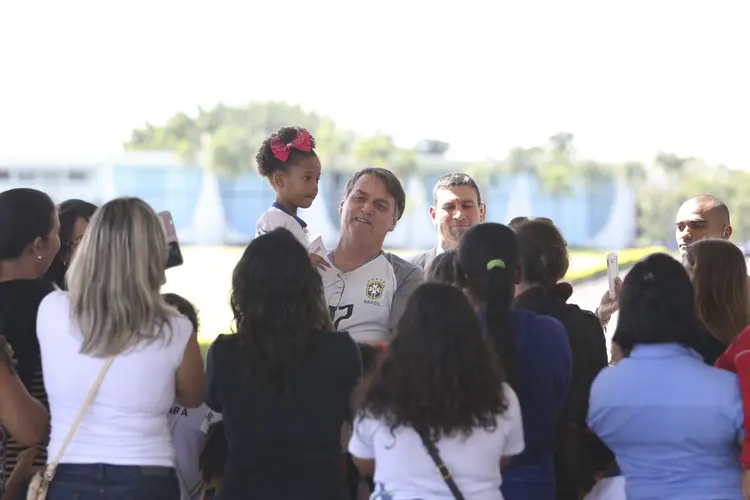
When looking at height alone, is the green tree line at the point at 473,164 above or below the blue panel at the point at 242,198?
above

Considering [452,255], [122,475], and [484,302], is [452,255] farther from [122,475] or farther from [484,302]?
[122,475]

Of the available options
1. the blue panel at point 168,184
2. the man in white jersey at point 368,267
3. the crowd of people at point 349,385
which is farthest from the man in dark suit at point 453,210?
the blue panel at point 168,184

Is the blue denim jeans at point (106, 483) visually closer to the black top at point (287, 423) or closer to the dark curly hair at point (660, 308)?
the black top at point (287, 423)

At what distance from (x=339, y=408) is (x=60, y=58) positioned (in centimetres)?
2397

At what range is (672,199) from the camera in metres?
21.2

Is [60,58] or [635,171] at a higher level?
[60,58]

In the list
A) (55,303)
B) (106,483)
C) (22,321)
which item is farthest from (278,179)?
(106,483)

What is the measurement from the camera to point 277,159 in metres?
3.95

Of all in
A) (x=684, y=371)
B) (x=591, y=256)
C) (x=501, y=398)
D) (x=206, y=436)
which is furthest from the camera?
(x=591, y=256)

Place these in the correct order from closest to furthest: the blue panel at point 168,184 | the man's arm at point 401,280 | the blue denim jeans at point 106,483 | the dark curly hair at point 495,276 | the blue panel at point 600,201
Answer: the blue denim jeans at point 106,483 < the dark curly hair at point 495,276 < the man's arm at point 401,280 < the blue panel at point 600,201 < the blue panel at point 168,184

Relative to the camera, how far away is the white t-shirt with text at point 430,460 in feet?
7.33

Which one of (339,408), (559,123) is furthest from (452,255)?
(559,123)

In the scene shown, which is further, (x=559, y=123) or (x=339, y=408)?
(x=559, y=123)

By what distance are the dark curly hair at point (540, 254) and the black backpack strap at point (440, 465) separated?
69cm
